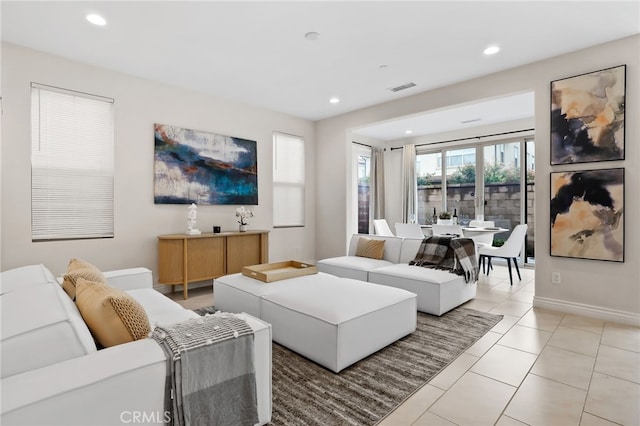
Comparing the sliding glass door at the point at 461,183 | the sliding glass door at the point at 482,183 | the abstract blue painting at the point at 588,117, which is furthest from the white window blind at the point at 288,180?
the abstract blue painting at the point at 588,117

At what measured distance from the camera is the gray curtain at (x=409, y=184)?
7328mm

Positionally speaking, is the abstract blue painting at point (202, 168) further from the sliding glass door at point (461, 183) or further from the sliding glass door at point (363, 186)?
the sliding glass door at point (461, 183)

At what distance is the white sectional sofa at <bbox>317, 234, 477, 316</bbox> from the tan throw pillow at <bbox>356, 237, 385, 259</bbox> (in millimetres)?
60

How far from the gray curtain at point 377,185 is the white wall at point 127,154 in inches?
105

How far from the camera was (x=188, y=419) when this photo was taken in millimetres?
1176

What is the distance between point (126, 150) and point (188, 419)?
361cm

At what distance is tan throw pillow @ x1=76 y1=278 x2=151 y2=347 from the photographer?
1328 mm

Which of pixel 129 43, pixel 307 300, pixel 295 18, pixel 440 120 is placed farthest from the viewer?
pixel 440 120

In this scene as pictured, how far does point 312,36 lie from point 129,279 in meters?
2.75

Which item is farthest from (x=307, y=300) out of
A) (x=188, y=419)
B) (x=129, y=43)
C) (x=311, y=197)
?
(x=311, y=197)

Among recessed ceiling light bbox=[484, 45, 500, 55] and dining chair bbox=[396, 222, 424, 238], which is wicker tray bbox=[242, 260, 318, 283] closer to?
dining chair bbox=[396, 222, 424, 238]

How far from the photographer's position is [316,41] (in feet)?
10.2

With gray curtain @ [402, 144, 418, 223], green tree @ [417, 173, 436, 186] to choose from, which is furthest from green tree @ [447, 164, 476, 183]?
gray curtain @ [402, 144, 418, 223]

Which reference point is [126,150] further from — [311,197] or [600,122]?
[600,122]
